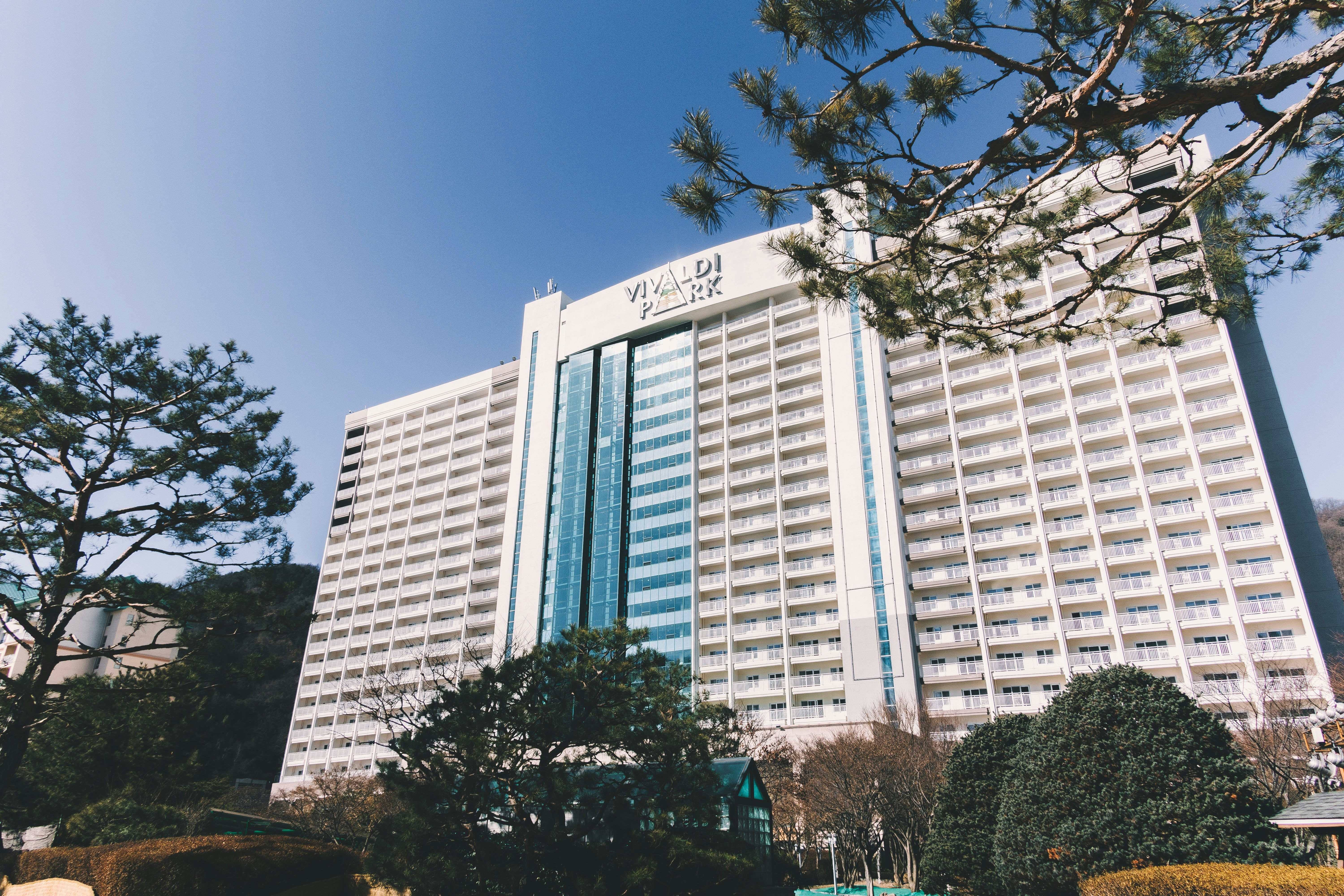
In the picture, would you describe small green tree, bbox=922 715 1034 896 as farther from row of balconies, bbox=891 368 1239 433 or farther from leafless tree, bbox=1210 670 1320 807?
row of balconies, bbox=891 368 1239 433

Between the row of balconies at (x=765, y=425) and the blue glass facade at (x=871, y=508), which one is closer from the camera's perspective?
the blue glass facade at (x=871, y=508)

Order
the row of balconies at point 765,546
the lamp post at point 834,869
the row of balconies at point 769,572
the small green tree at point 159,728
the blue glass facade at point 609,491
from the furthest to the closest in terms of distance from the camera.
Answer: the blue glass facade at point 609,491 → the row of balconies at point 765,546 → the row of balconies at point 769,572 → the lamp post at point 834,869 → the small green tree at point 159,728

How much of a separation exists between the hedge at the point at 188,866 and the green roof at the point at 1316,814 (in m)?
16.4

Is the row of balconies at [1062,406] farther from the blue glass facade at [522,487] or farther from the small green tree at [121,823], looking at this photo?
the small green tree at [121,823]

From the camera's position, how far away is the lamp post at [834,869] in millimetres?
25266

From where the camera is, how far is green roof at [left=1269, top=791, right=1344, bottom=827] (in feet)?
28.1

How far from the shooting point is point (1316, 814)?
349 inches

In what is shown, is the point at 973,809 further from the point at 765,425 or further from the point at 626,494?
the point at 626,494

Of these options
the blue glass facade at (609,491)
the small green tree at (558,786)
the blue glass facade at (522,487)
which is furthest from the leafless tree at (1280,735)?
the blue glass facade at (522,487)

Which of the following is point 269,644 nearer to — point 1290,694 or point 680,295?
point 680,295

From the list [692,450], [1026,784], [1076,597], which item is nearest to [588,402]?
[692,450]

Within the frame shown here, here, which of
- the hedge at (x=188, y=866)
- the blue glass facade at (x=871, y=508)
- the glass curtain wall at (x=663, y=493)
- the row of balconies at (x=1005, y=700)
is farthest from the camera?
the glass curtain wall at (x=663, y=493)

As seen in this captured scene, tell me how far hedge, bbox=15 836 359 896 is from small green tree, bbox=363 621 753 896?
2770 millimetres

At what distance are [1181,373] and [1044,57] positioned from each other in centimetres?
4261
